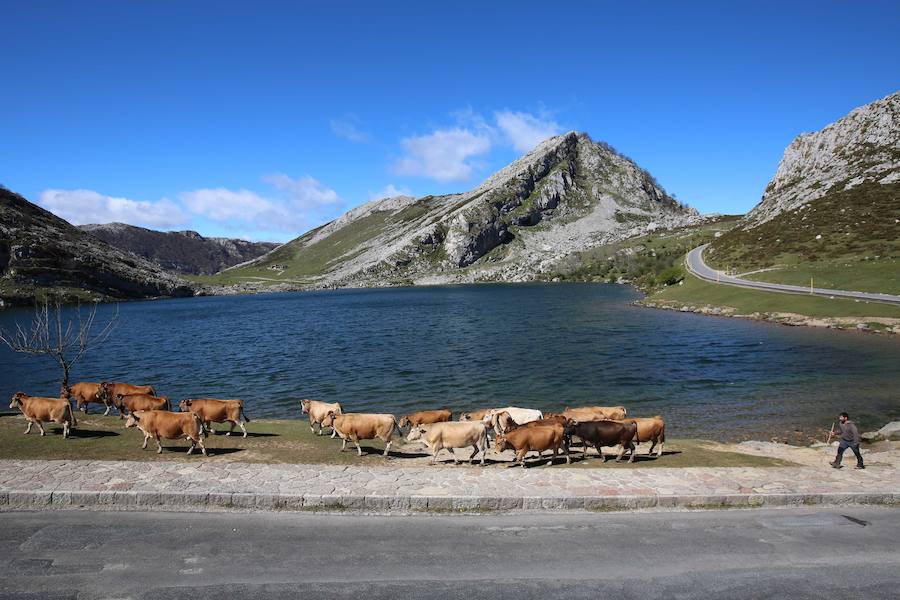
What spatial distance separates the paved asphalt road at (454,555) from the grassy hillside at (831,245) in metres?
69.9

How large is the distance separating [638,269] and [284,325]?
126428mm

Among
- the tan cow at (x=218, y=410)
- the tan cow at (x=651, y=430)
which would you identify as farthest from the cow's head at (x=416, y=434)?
the tan cow at (x=651, y=430)

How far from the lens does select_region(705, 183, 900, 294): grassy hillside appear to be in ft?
251

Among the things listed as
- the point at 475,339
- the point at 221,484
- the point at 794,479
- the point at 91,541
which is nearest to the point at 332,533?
the point at 221,484

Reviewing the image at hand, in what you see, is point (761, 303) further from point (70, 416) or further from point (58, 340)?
point (58, 340)

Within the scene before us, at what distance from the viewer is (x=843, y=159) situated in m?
150

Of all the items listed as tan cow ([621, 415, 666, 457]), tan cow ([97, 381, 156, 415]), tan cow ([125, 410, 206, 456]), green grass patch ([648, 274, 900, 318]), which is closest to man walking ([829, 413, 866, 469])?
tan cow ([621, 415, 666, 457])

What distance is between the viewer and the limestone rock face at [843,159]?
5290 inches

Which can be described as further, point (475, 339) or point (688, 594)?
point (475, 339)

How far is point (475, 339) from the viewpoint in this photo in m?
68.1

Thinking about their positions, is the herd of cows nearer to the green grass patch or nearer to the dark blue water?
the dark blue water

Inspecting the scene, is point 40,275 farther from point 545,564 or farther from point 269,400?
point 545,564

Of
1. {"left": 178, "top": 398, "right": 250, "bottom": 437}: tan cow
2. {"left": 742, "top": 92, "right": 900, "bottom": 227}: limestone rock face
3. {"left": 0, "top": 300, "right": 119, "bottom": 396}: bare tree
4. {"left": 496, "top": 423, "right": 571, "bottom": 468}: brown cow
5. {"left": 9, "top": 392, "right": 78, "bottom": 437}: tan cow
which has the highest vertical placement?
{"left": 742, "top": 92, "right": 900, "bottom": 227}: limestone rock face

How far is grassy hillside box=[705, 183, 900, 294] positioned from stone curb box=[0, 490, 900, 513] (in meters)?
68.8
